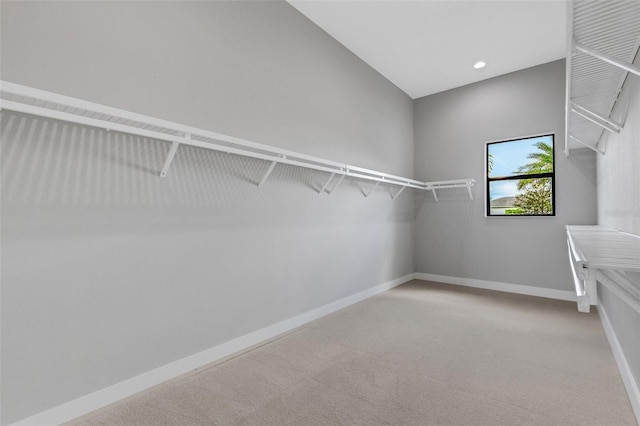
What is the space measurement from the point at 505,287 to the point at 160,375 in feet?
13.7

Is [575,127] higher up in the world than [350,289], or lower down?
higher up

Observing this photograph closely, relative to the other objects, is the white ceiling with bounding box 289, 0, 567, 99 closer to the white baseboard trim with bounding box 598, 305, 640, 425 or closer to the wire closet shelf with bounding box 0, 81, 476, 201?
the wire closet shelf with bounding box 0, 81, 476, 201

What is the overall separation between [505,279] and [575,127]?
2.26 meters

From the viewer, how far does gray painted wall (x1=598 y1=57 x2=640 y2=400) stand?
1.53 metres

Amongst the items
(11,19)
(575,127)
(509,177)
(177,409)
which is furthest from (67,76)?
(509,177)

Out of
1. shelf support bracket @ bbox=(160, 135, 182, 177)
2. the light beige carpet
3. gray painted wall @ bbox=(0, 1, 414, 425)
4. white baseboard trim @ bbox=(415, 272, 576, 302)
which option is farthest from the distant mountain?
shelf support bracket @ bbox=(160, 135, 182, 177)

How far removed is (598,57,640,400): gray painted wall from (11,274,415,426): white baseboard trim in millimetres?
2222

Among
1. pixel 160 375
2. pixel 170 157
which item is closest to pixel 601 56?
pixel 170 157

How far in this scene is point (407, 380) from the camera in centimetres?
187

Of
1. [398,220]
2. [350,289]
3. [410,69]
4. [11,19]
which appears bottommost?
[350,289]

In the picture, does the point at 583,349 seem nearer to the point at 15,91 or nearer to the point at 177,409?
the point at 177,409

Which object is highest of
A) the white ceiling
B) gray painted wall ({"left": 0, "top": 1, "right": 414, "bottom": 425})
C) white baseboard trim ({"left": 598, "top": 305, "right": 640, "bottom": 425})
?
the white ceiling

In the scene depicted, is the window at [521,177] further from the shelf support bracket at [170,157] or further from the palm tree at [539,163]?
the shelf support bracket at [170,157]

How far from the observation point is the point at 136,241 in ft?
5.76
